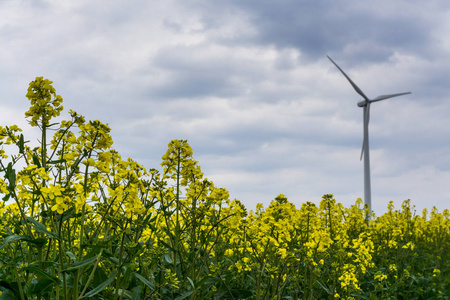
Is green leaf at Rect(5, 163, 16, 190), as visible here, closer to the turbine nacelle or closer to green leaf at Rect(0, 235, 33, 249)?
green leaf at Rect(0, 235, 33, 249)

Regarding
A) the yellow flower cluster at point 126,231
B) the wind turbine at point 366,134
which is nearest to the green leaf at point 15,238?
the yellow flower cluster at point 126,231

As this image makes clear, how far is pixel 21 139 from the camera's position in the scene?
3896 mm

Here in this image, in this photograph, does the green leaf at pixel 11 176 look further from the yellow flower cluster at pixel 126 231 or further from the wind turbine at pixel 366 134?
the wind turbine at pixel 366 134

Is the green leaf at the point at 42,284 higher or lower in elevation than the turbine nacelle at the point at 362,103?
lower

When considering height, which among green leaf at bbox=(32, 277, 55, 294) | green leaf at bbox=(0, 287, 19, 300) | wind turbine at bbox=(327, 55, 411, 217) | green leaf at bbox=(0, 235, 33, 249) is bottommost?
green leaf at bbox=(0, 287, 19, 300)

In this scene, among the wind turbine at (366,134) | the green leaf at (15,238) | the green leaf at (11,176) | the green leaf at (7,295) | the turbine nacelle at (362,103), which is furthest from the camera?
the turbine nacelle at (362,103)

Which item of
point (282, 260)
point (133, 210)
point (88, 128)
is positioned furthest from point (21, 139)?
point (282, 260)

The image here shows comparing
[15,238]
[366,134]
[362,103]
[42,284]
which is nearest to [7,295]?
[42,284]

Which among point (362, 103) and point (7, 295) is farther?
point (362, 103)

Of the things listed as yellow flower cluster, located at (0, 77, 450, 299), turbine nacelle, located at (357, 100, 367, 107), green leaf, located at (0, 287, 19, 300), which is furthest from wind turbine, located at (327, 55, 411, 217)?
green leaf, located at (0, 287, 19, 300)

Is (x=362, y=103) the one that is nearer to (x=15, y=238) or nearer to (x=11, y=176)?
(x=11, y=176)

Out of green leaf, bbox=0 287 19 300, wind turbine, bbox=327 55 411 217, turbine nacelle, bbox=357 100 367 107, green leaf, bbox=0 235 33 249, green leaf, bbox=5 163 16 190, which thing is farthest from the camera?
turbine nacelle, bbox=357 100 367 107

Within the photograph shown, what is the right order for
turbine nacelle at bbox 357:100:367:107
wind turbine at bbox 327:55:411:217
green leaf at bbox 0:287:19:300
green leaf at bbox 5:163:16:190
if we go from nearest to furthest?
green leaf at bbox 5:163:16:190 → green leaf at bbox 0:287:19:300 → wind turbine at bbox 327:55:411:217 → turbine nacelle at bbox 357:100:367:107

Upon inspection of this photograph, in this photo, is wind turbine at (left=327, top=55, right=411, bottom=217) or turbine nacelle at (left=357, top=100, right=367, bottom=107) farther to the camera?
turbine nacelle at (left=357, top=100, right=367, bottom=107)
